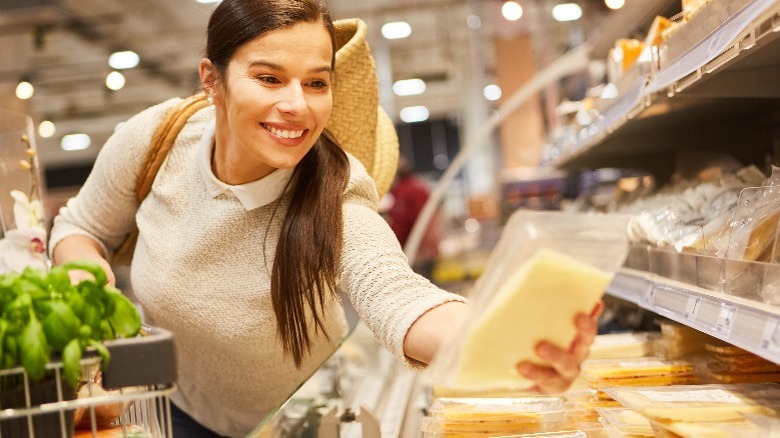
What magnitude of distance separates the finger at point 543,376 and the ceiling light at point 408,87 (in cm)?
1752

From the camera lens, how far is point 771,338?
1114 mm

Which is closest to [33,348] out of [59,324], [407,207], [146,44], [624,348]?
[59,324]

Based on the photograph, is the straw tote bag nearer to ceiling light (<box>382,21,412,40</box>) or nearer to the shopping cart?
the shopping cart

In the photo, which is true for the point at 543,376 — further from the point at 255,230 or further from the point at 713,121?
the point at 713,121

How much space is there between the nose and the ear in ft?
0.81

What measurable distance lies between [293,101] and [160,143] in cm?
63

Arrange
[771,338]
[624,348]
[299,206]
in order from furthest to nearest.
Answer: [624,348], [299,206], [771,338]

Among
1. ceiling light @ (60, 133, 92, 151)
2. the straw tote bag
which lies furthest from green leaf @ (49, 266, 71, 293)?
ceiling light @ (60, 133, 92, 151)

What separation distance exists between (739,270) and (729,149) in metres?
1.67

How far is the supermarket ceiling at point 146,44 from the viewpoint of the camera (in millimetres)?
9500

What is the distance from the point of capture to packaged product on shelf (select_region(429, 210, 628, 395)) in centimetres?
87

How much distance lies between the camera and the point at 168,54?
13.9m

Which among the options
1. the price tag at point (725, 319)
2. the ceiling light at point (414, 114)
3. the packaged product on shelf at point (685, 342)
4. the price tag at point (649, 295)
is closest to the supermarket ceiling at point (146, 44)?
the ceiling light at point (414, 114)

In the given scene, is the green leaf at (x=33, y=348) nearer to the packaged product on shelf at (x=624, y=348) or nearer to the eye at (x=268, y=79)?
the eye at (x=268, y=79)
